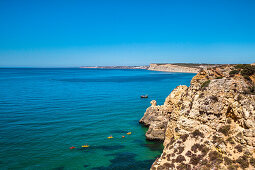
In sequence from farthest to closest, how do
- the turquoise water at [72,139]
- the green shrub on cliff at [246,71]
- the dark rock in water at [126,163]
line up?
the turquoise water at [72,139] < the green shrub on cliff at [246,71] < the dark rock in water at [126,163]

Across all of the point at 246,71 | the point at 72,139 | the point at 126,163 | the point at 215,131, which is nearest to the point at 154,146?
the point at 126,163

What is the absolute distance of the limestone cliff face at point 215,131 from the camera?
1463 centimetres

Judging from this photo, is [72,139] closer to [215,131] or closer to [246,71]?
[215,131]

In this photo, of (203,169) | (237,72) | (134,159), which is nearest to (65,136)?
(134,159)

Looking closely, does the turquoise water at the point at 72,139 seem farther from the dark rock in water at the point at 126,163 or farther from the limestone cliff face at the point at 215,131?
the limestone cliff face at the point at 215,131

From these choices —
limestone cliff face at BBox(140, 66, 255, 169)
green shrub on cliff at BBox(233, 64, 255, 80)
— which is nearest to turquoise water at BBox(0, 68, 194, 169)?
limestone cliff face at BBox(140, 66, 255, 169)

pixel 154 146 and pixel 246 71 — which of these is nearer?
pixel 246 71

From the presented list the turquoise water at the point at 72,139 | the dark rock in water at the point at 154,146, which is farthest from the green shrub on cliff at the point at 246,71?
the turquoise water at the point at 72,139

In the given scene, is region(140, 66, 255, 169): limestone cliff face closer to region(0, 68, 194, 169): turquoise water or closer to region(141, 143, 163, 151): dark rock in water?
region(0, 68, 194, 169): turquoise water

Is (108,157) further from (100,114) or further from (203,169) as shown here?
(100,114)

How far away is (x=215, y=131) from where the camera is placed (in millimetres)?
16375

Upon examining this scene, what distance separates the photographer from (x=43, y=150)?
2536cm

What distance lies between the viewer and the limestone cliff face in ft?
48.0

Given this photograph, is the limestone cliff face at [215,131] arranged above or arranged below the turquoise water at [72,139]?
above
